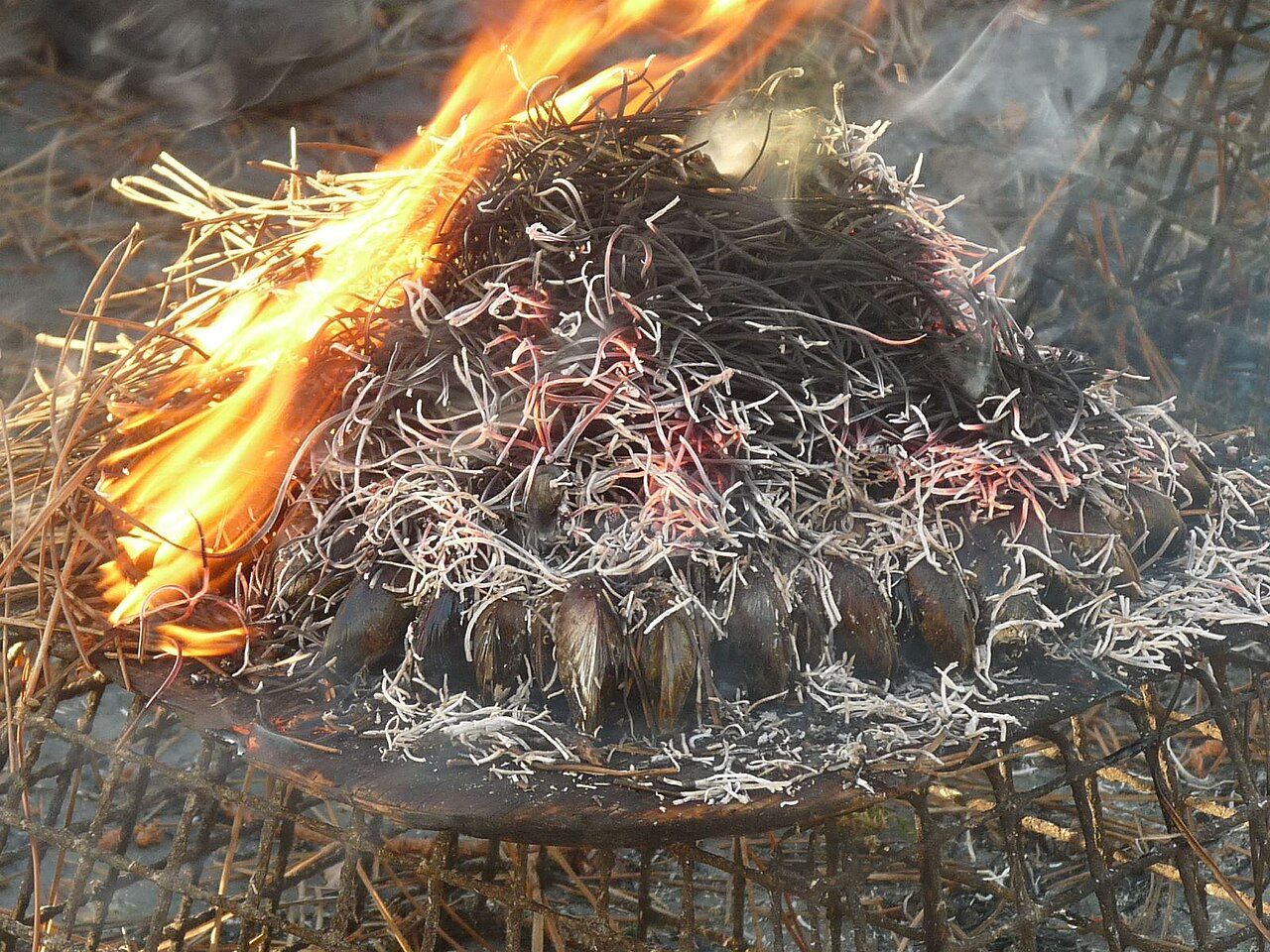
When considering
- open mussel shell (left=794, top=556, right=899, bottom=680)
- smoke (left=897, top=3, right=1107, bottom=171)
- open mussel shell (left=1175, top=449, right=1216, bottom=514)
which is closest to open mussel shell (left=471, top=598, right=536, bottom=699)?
open mussel shell (left=794, top=556, right=899, bottom=680)

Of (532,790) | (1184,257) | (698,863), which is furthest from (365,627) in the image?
(1184,257)

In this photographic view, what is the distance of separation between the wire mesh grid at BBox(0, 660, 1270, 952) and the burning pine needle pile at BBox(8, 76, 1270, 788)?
119 mm

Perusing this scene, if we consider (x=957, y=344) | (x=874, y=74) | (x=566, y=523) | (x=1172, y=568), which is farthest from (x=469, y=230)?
(x=874, y=74)

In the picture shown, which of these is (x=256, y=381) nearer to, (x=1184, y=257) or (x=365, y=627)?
(x=365, y=627)

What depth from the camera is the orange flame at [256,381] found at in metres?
1.22

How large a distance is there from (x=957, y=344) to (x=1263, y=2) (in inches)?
45.4

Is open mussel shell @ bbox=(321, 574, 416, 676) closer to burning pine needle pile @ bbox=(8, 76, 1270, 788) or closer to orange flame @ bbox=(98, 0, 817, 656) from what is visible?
burning pine needle pile @ bbox=(8, 76, 1270, 788)

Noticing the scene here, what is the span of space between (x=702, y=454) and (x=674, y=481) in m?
0.07

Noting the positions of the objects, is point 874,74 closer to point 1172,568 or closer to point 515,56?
point 515,56

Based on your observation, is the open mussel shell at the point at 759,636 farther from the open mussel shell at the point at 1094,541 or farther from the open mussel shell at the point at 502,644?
the open mussel shell at the point at 1094,541

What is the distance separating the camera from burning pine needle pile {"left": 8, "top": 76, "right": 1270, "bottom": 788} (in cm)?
106

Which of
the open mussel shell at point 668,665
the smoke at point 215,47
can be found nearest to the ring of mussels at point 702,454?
the open mussel shell at point 668,665

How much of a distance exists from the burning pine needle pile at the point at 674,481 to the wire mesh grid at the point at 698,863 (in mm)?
119

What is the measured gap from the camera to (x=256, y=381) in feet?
4.31
